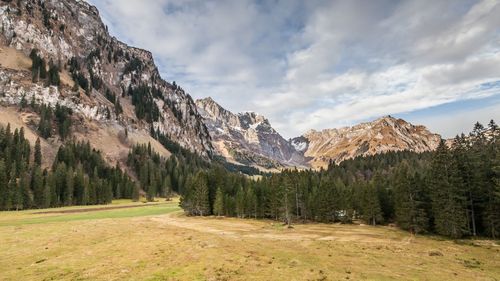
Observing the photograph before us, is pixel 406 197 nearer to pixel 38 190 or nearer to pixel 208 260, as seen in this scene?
pixel 208 260

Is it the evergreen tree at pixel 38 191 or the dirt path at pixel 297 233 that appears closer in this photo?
the dirt path at pixel 297 233

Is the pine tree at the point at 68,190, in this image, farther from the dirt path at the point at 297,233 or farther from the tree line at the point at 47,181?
the dirt path at the point at 297,233

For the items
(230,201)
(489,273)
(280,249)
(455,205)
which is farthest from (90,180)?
(489,273)

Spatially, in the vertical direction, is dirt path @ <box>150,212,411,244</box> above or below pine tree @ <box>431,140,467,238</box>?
below

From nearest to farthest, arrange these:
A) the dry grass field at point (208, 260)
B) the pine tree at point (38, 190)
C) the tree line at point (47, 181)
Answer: the dry grass field at point (208, 260)
the tree line at point (47, 181)
the pine tree at point (38, 190)

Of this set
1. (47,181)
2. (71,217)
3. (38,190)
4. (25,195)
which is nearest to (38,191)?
(38,190)

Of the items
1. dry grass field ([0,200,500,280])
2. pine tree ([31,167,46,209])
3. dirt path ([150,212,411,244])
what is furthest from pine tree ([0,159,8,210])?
dry grass field ([0,200,500,280])

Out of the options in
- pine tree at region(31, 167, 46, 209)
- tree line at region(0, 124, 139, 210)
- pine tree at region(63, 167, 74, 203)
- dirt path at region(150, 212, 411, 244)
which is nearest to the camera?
dirt path at region(150, 212, 411, 244)

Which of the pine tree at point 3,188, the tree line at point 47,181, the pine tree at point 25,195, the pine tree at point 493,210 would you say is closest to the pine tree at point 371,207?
the pine tree at point 493,210

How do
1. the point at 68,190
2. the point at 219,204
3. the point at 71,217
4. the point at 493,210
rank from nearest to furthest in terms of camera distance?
the point at 493,210
the point at 71,217
the point at 219,204
the point at 68,190

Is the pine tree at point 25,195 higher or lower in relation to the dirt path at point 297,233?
higher

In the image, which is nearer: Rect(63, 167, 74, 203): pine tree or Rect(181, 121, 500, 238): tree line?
Rect(181, 121, 500, 238): tree line

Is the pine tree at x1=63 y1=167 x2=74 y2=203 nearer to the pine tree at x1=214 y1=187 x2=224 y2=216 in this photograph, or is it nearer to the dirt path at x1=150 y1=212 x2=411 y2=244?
the pine tree at x1=214 y1=187 x2=224 y2=216

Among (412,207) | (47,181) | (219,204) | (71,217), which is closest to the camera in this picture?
(412,207)
